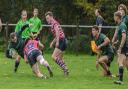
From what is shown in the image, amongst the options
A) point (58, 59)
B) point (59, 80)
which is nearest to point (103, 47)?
point (58, 59)

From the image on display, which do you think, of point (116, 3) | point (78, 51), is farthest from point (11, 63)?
point (116, 3)

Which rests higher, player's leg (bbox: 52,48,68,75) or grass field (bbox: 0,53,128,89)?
player's leg (bbox: 52,48,68,75)

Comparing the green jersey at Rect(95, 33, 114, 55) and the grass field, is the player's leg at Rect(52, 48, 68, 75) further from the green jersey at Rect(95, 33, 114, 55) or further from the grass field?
the green jersey at Rect(95, 33, 114, 55)

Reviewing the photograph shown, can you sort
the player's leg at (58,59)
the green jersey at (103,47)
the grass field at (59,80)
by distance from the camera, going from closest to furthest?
the grass field at (59,80), the green jersey at (103,47), the player's leg at (58,59)

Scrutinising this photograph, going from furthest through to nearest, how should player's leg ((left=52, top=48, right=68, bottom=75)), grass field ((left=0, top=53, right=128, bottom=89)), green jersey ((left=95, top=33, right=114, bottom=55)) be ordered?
player's leg ((left=52, top=48, right=68, bottom=75))
green jersey ((left=95, top=33, right=114, bottom=55))
grass field ((left=0, top=53, right=128, bottom=89))

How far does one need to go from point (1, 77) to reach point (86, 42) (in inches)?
506

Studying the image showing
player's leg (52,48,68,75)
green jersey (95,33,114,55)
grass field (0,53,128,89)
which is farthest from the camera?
player's leg (52,48,68,75)

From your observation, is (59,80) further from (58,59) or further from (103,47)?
(103,47)

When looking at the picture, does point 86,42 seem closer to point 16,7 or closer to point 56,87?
point 16,7

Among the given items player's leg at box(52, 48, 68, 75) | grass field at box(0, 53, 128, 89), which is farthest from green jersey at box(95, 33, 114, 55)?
player's leg at box(52, 48, 68, 75)

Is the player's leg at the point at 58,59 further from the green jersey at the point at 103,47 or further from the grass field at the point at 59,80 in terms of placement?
the green jersey at the point at 103,47

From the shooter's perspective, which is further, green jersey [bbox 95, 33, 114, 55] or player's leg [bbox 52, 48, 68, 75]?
player's leg [bbox 52, 48, 68, 75]

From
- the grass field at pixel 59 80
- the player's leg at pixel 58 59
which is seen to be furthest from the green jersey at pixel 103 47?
the player's leg at pixel 58 59

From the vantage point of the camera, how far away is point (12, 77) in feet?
53.2
